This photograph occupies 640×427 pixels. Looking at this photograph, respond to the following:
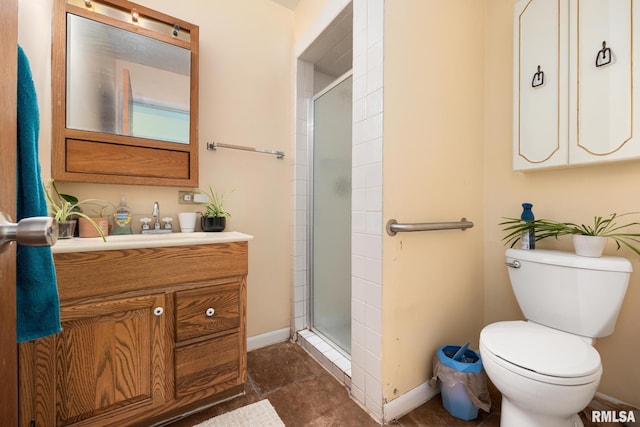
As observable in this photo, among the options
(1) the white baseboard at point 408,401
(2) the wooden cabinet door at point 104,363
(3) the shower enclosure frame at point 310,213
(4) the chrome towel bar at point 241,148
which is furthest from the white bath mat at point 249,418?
(4) the chrome towel bar at point 241,148

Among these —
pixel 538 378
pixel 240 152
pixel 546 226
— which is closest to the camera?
pixel 538 378

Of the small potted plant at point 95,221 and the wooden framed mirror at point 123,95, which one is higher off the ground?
the wooden framed mirror at point 123,95

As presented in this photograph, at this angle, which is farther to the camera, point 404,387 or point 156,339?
point 404,387

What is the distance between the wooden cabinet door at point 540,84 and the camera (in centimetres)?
124

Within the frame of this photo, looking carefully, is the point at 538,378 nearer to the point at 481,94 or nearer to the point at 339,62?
the point at 481,94

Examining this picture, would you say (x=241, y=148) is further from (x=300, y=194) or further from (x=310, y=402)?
(x=310, y=402)

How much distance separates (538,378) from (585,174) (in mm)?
1011

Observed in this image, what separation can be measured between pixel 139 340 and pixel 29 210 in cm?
80

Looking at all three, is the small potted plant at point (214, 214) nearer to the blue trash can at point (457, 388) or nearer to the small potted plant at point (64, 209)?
the small potted plant at point (64, 209)

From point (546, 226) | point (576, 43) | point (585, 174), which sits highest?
point (576, 43)

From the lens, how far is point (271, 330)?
1866 mm

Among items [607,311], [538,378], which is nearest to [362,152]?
[538,378]

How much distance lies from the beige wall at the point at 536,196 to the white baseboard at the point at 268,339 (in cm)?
136
